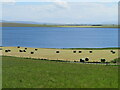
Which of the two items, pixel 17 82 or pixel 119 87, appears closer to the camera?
pixel 119 87

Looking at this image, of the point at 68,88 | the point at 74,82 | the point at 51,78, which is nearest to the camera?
the point at 68,88

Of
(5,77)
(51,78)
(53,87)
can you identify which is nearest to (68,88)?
(53,87)

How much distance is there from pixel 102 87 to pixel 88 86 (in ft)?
4.12

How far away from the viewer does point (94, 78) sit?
24.6 metres

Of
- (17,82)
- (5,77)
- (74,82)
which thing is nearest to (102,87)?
(74,82)

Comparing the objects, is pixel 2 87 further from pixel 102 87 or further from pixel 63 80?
pixel 102 87

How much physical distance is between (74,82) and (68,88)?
2459 mm

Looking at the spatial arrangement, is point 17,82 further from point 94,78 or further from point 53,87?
point 94,78

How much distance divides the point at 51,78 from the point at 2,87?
5773 mm

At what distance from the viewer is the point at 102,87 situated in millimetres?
20359

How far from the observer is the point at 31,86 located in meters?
20.6

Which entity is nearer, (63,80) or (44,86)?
(44,86)

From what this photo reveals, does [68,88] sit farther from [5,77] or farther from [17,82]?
[5,77]

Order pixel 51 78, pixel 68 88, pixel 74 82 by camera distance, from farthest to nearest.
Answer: pixel 51 78 → pixel 74 82 → pixel 68 88
